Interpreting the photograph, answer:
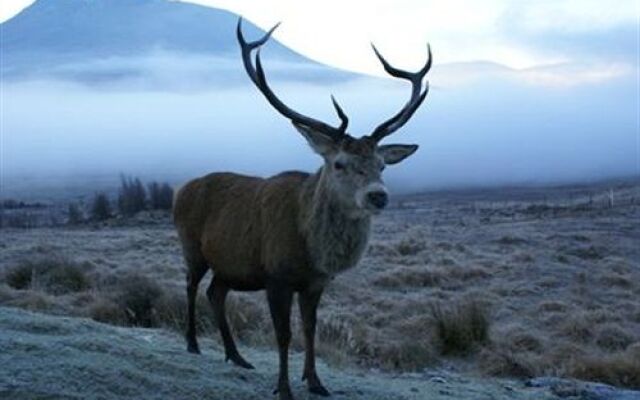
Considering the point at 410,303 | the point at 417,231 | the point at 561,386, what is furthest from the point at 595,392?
the point at 417,231

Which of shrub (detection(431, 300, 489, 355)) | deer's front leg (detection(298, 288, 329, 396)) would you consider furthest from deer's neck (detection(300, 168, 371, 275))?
shrub (detection(431, 300, 489, 355))

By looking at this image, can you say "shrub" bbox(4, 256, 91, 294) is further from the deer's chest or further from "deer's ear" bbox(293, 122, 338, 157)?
the deer's chest

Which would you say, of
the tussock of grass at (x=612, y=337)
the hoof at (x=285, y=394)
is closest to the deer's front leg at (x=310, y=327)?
the hoof at (x=285, y=394)

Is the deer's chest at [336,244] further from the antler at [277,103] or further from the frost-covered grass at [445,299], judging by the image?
the frost-covered grass at [445,299]

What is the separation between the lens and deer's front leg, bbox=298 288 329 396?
861cm

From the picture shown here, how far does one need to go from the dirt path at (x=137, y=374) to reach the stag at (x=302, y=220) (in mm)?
488

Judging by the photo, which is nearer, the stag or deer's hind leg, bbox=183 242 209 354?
the stag

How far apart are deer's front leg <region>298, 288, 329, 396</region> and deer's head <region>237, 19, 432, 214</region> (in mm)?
879

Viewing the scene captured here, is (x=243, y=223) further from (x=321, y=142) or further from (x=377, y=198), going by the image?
(x=377, y=198)

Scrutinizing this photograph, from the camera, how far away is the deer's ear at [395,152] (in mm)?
8898

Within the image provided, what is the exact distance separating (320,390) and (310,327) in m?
0.55

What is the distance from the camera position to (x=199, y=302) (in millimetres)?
15922

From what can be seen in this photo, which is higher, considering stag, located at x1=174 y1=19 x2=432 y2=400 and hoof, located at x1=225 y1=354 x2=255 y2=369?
stag, located at x1=174 y1=19 x2=432 y2=400

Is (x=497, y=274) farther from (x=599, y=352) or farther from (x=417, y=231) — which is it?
(x=417, y=231)
